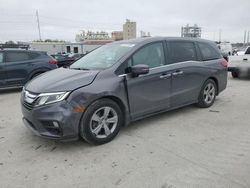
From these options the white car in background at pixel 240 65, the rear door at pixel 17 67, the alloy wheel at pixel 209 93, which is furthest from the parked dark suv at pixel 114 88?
the white car in background at pixel 240 65

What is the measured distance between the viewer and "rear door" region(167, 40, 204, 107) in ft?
14.7

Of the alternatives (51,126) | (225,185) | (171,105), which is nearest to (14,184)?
(51,126)

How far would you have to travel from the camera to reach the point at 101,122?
3.51 meters

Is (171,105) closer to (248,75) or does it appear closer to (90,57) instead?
(90,57)

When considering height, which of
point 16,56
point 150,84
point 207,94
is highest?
point 16,56

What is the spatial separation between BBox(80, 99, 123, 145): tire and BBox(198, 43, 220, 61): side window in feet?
8.83

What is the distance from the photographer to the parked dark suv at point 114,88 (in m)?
3.23

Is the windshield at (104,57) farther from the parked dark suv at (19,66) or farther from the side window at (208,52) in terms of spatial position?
the parked dark suv at (19,66)

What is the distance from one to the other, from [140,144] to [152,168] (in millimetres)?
698

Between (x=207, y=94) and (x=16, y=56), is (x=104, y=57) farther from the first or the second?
(x=16, y=56)

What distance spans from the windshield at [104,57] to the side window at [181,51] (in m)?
0.90

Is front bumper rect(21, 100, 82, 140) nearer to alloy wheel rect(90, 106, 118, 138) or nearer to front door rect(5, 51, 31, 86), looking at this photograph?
alloy wheel rect(90, 106, 118, 138)

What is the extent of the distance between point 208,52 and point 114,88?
2.93 meters

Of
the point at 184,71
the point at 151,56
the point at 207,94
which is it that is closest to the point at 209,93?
the point at 207,94
